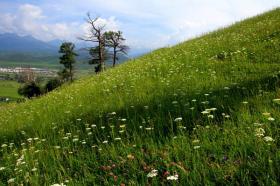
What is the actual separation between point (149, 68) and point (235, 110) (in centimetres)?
1062

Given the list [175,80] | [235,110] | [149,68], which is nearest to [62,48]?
[149,68]

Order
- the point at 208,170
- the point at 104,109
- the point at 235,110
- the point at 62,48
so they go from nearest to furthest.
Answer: the point at 208,170, the point at 235,110, the point at 104,109, the point at 62,48

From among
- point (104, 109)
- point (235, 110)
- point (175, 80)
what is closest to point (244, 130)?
point (235, 110)

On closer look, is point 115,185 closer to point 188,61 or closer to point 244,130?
point 244,130

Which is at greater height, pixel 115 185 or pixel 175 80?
pixel 175 80

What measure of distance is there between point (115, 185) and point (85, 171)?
714 millimetres

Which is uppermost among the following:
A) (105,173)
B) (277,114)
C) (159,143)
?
(277,114)

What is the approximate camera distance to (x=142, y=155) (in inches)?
222

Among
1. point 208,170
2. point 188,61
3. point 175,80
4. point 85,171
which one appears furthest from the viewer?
point 188,61

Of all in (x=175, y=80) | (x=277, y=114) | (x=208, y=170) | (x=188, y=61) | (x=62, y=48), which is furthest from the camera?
(x=62, y=48)

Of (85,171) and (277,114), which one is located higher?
(277,114)

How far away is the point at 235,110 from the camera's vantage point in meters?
6.95

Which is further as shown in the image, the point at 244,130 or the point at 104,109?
the point at 104,109

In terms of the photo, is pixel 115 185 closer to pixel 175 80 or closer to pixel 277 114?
pixel 277 114
